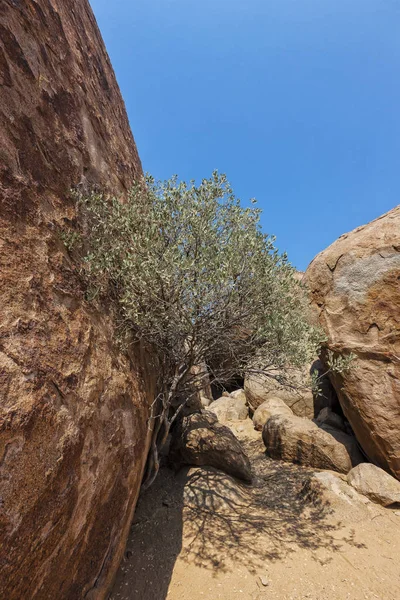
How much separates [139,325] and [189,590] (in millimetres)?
4933

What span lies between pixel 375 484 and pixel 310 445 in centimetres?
225

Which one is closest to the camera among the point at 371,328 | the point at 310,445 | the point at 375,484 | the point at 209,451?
the point at 375,484

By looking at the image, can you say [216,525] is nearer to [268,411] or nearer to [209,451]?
[209,451]

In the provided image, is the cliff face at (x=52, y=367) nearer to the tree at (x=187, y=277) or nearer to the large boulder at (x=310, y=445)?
the tree at (x=187, y=277)

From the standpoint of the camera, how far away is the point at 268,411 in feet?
48.4

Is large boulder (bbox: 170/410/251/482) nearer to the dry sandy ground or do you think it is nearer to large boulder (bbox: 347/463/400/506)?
the dry sandy ground

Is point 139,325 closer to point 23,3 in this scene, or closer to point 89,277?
point 89,277

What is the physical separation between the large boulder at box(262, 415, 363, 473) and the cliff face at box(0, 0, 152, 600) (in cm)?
717

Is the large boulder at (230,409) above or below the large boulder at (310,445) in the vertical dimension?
above

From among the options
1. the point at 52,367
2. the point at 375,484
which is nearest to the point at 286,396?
the point at 375,484

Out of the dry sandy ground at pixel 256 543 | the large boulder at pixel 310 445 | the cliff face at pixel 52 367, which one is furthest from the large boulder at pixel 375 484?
the cliff face at pixel 52 367

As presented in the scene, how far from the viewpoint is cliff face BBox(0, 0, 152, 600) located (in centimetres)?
349

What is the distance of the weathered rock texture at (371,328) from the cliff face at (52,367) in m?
7.50

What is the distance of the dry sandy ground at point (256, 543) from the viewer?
5.70 metres
